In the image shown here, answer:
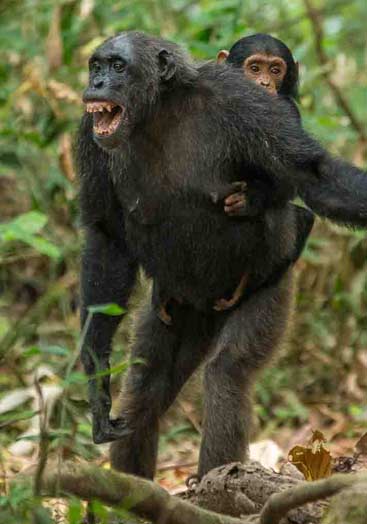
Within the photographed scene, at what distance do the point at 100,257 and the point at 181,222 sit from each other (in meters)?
0.57

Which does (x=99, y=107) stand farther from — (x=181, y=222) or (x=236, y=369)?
(x=236, y=369)

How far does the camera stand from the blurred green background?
928cm

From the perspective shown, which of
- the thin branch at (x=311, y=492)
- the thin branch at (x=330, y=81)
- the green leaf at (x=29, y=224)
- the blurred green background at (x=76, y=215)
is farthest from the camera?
the thin branch at (x=330, y=81)

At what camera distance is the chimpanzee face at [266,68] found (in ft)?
23.7

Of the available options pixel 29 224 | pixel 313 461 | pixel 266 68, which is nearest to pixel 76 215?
pixel 29 224

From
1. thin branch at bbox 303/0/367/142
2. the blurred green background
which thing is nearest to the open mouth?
the blurred green background

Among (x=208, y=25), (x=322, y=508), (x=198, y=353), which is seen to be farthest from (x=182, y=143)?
(x=208, y=25)

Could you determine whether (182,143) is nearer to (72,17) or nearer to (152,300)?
(152,300)

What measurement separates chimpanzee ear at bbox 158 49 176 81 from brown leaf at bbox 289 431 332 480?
197cm

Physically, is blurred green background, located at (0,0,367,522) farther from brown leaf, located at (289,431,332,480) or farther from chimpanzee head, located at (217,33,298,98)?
brown leaf, located at (289,431,332,480)

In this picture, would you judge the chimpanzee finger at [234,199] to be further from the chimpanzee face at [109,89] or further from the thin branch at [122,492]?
the thin branch at [122,492]

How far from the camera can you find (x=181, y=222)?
248 inches

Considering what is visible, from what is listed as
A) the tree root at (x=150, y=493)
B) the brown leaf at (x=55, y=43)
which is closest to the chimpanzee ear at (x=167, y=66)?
the tree root at (x=150, y=493)

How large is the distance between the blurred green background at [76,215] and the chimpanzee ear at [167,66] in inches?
106
